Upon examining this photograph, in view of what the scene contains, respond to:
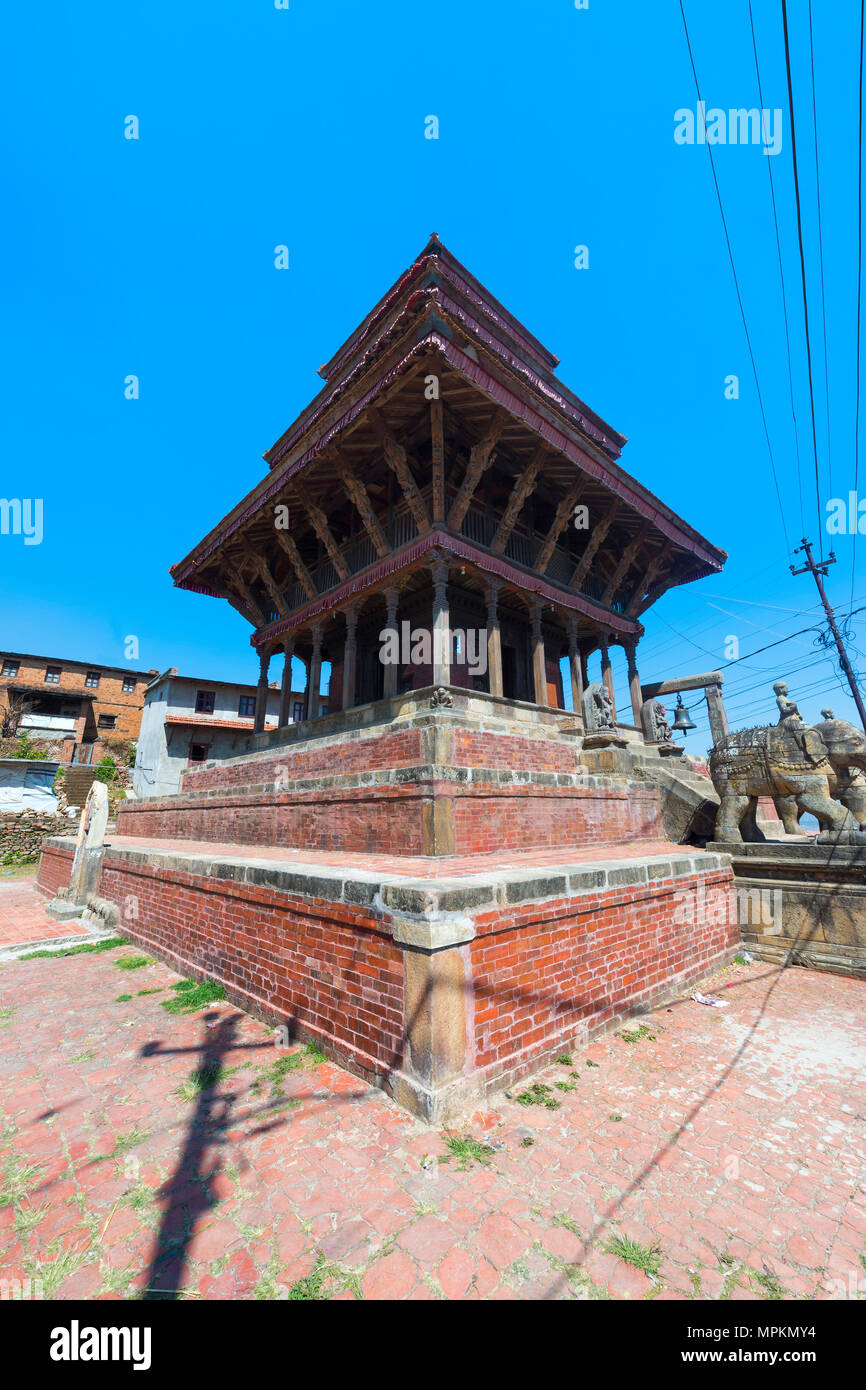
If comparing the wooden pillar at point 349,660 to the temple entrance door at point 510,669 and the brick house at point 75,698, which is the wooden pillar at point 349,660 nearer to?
the temple entrance door at point 510,669

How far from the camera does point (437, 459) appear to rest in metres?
10.8

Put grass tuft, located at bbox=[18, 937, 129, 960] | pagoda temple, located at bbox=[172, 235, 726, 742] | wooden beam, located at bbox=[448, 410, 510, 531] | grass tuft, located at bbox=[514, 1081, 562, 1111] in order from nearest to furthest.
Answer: grass tuft, located at bbox=[514, 1081, 562, 1111] < grass tuft, located at bbox=[18, 937, 129, 960] < pagoda temple, located at bbox=[172, 235, 726, 742] < wooden beam, located at bbox=[448, 410, 510, 531]

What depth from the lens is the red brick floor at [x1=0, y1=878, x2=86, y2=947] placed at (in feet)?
25.3

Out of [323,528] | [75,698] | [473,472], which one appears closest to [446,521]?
[473,472]

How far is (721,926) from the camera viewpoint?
610cm

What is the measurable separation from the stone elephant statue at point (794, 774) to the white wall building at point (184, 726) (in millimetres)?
22246

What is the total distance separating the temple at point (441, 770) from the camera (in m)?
3.34

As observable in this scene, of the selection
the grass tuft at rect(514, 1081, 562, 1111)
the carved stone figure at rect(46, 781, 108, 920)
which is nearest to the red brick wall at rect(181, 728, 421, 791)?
the carved stone figure at rect(46, 781, 108, 920)

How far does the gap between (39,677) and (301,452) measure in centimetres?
3335

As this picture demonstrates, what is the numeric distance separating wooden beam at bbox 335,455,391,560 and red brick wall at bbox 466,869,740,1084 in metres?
9.80

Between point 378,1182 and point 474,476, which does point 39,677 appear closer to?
A: point 474,476

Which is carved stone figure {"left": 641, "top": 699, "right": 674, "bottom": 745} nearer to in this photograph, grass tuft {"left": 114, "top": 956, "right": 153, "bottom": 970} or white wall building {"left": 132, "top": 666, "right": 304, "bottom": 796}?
grass tuft {"left": 114, "top": 956, "right": 153, "bottom": 970}
